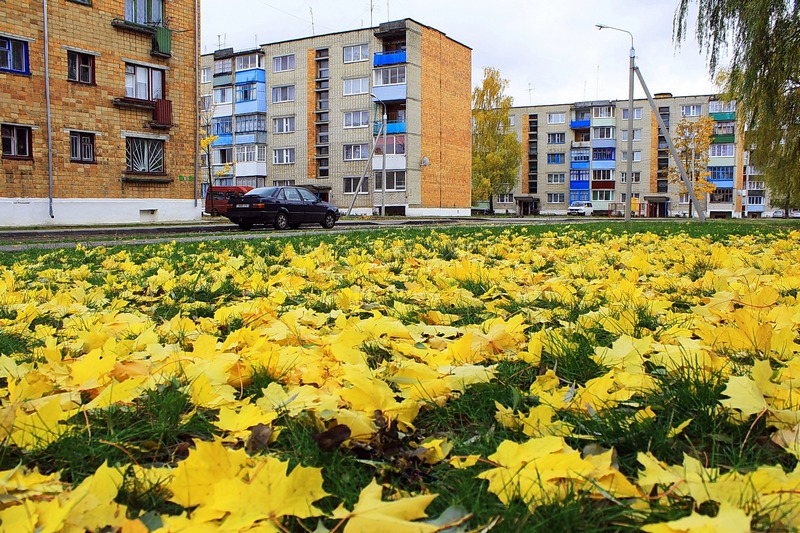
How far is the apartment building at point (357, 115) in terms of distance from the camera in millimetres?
48812

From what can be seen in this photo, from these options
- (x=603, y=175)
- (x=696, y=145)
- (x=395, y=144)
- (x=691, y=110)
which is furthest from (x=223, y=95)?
(x=691, y=110)

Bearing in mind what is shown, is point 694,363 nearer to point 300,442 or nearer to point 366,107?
point 300,442

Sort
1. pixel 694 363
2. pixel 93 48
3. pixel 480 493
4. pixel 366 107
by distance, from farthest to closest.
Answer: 1. pixel 366 107
2. pixel 93 48
3. pixel 694 363
4. pixel 480 493

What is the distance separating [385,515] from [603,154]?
83702 millimetres

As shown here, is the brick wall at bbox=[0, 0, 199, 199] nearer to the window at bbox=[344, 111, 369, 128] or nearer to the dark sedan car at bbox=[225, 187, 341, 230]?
the dark sedan car at bbox=[225, 187, 341, 230]

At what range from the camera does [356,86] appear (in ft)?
168

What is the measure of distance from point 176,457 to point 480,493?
73cm

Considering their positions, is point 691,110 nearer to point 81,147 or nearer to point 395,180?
Answer: point 395,180

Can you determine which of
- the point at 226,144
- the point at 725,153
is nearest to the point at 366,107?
the point at 226,144

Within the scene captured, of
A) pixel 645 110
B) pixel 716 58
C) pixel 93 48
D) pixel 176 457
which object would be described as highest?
pixel 645 110

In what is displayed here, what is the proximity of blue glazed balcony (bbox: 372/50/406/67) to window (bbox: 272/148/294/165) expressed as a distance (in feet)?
35.8

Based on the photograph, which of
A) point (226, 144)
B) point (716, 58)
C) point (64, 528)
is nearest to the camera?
point (64, 528)

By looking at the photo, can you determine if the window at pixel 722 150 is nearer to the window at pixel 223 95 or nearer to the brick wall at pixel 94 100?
the window at pixel 223 95

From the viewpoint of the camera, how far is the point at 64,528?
1.01 m
